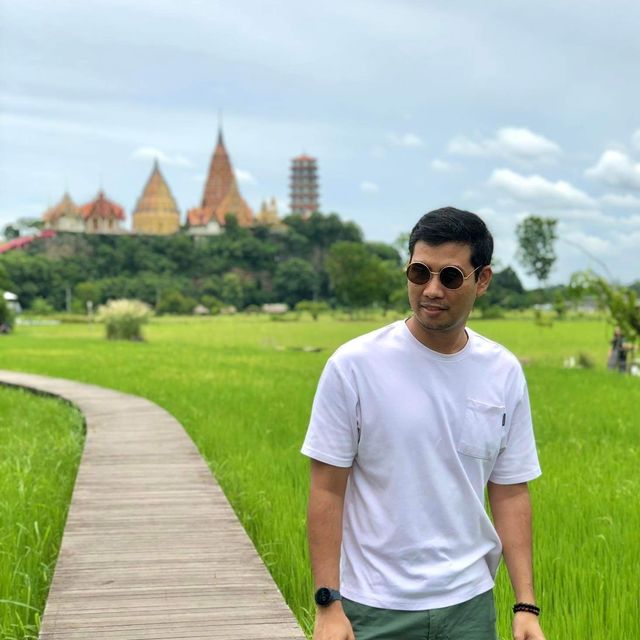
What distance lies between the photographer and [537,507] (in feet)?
14.7

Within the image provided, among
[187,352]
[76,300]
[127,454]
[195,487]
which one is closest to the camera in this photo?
[195,487]

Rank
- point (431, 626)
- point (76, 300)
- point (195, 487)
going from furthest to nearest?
point (76, 300) < point (195, 487) < point (431, 626)

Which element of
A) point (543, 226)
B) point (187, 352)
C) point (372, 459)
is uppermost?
point (543, 226)

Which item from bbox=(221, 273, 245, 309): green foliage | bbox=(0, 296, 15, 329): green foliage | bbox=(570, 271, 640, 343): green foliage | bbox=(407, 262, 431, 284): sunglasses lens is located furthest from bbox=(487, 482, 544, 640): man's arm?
Answer: bbox=(221, 273, 245, 309): green foliage

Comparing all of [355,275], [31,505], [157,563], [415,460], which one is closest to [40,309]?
[355,275]

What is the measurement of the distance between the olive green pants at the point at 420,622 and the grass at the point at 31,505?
195cm

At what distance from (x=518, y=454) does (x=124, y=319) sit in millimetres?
30309

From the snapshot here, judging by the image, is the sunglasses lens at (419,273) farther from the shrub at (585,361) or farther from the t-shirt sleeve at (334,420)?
the shrub at (585,361)

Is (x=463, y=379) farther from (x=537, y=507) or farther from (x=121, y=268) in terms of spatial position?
(x=121, y=268)

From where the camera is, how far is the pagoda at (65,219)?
94.1m

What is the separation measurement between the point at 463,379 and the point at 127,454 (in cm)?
508

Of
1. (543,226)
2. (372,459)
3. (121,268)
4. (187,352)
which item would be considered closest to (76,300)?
(121,268)

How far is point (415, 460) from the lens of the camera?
1672mm

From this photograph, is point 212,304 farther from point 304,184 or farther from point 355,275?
point 304,184
